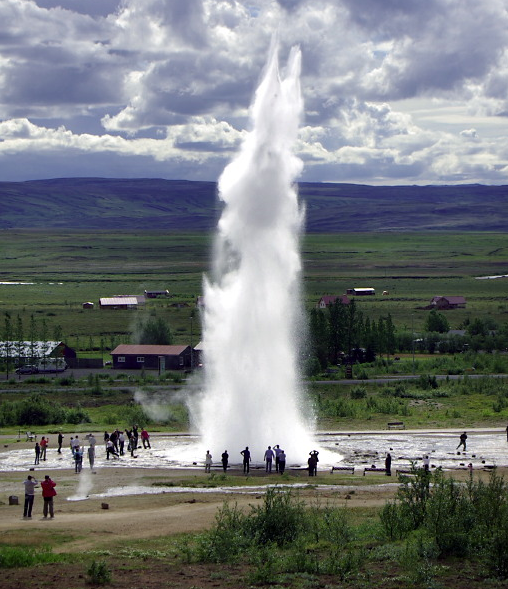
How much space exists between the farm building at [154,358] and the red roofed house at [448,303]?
49007mm

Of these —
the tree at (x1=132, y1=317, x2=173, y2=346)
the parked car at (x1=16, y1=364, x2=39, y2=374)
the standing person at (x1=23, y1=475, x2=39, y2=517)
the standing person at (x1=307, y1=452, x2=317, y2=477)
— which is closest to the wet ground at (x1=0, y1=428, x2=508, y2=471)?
the standing person at (x1=307, y1=452, x2=317, y2=477)

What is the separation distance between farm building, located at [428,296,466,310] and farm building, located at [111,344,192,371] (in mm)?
48935

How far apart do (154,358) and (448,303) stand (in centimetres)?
5197

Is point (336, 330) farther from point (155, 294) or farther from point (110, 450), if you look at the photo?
point (155, 294)

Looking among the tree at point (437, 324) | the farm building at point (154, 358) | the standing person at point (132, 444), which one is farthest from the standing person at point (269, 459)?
the tree at point (437, 324)

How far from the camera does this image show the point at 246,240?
112 feet

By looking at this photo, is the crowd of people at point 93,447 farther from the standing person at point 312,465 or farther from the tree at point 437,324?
the tree at point 437,324

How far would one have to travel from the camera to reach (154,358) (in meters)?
72.2

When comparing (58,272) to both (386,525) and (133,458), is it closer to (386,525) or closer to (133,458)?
(133,458)

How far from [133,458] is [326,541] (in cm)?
1566

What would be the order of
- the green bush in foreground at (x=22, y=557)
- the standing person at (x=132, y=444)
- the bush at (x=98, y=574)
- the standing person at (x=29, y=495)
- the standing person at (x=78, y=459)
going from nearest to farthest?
the bush at (x=98, y=574)
the green bush in foreground at (x=22, y=557)
the standing person at (x=29, y=495)
the standing person at (x=78, y=459)
the standing person at (x=132, y=444)

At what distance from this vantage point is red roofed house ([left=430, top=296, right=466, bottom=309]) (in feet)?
373

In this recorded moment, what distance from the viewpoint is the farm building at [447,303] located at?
373 ft

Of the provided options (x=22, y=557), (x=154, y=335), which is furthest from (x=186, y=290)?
(x=22, y=557)
